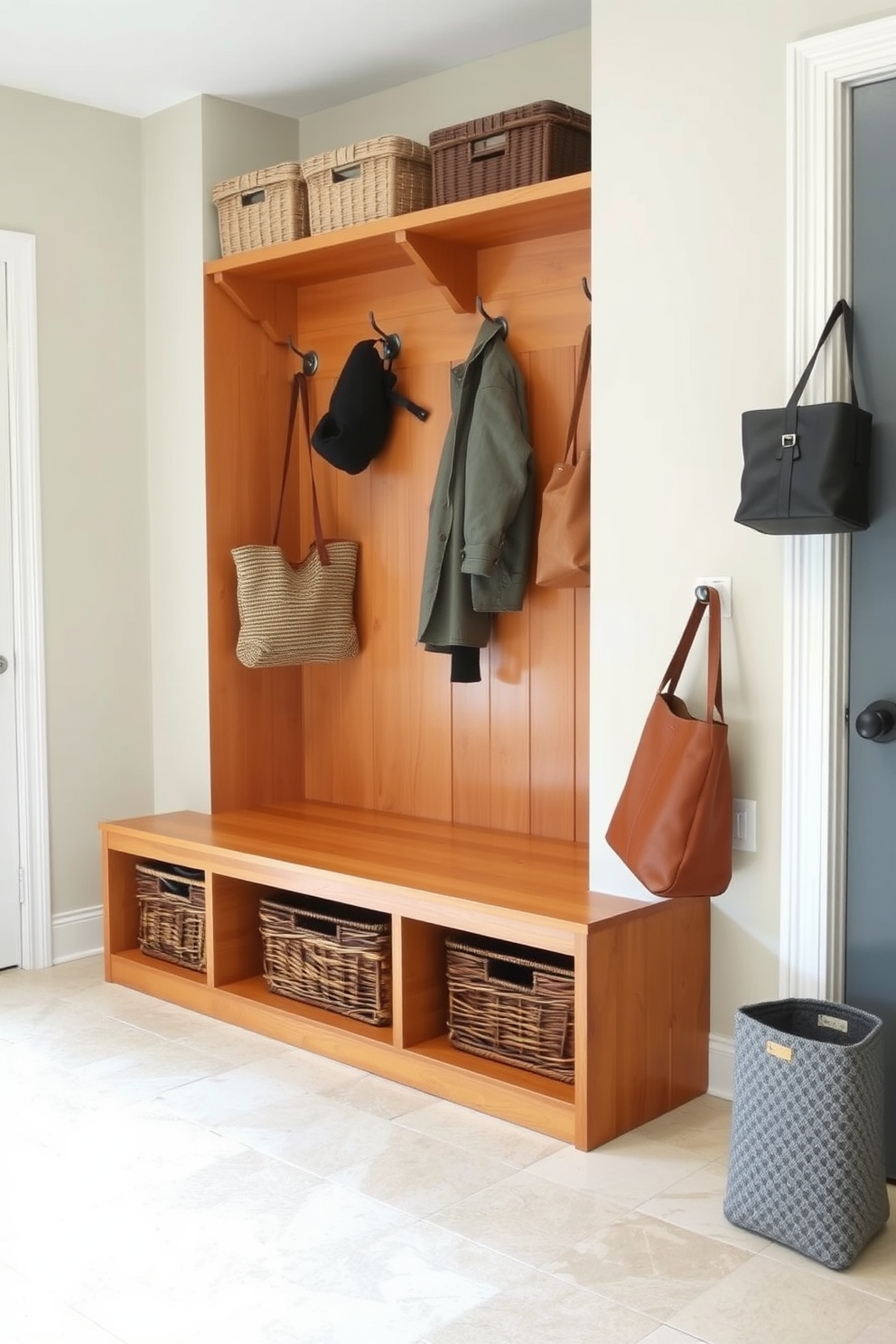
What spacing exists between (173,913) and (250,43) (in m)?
2.30

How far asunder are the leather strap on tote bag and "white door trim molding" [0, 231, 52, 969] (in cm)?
156

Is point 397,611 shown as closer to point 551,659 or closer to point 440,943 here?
point 551,659

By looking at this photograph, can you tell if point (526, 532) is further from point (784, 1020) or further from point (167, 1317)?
point (167, 1317)

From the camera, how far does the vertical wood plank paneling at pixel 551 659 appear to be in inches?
133

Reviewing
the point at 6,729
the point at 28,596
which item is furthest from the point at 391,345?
the point at 6,729

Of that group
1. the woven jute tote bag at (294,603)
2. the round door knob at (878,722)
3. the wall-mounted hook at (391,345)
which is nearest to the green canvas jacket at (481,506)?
the wall-mounted hook at (391,345)

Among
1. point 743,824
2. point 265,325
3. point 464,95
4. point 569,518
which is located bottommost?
A: point 743,824

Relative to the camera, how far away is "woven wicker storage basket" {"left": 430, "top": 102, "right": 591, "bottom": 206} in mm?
3043

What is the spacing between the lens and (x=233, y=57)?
11.5 ft

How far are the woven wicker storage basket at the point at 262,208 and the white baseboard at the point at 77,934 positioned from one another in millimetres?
1992

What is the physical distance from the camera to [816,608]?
2543 millimetres

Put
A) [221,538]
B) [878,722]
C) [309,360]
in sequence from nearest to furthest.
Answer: [878,722] → [221,538] → [309,360]

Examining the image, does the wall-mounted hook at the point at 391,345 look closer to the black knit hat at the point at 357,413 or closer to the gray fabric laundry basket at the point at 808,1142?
the black knit hat at the point at 357,413

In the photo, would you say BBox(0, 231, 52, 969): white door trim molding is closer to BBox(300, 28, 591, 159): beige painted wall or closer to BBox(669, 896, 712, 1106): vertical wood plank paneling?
BBox(300, 28, 591, 159): beige painted wall
